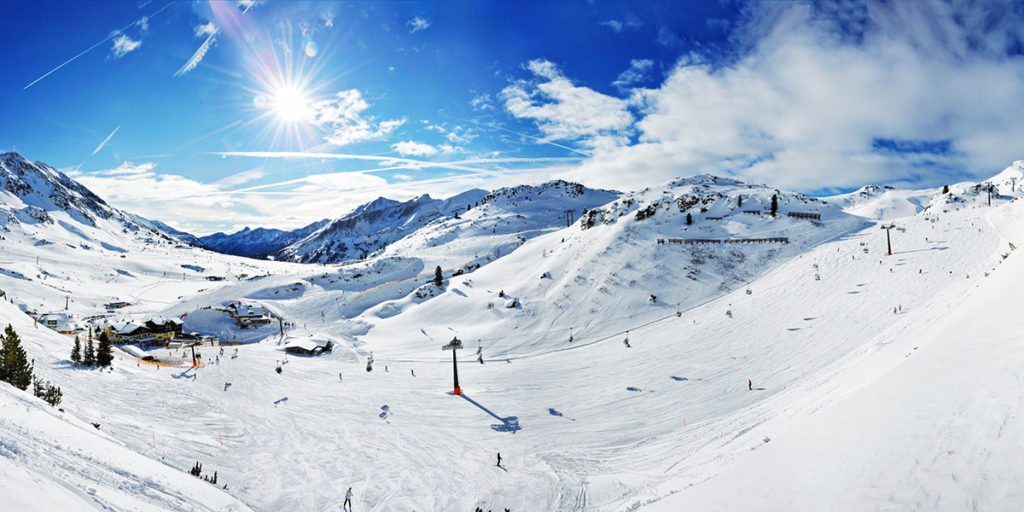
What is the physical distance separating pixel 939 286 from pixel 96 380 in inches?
2464

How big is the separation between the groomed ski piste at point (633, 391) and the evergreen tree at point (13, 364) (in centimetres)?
190

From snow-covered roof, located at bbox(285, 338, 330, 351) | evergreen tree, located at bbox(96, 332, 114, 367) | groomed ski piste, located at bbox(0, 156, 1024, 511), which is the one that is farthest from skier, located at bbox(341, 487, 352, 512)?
snow-covered roof, located at bbox(285, 338, 330, 351)

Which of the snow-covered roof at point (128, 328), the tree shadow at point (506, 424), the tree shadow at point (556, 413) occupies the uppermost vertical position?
the snow-covered roof at point (128, 328)

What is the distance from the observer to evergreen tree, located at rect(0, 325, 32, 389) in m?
19.3

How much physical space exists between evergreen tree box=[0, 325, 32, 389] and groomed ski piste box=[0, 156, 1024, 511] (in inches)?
74.9

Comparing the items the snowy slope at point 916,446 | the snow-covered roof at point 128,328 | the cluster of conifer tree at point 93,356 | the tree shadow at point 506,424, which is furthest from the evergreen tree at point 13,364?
the snow-covered roof at point 128,328

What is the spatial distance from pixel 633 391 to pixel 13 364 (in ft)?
112

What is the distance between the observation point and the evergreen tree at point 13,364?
1931 centimetres

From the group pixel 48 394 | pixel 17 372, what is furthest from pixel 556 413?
pixel 17 372

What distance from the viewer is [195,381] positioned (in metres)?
34.1

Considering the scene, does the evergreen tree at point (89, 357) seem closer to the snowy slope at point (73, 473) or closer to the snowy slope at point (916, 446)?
the snowy slope at point (73, 473)

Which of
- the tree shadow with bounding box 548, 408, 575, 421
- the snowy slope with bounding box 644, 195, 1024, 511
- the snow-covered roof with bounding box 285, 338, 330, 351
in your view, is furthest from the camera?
the snow-covered roof with bounding box 285, 338, 330, 351

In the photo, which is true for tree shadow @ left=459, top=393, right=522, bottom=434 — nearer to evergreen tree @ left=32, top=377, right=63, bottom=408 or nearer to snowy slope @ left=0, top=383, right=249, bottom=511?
snowy slope @ left=0, top=383, right=249, bottom=511

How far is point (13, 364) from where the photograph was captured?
1984cm
